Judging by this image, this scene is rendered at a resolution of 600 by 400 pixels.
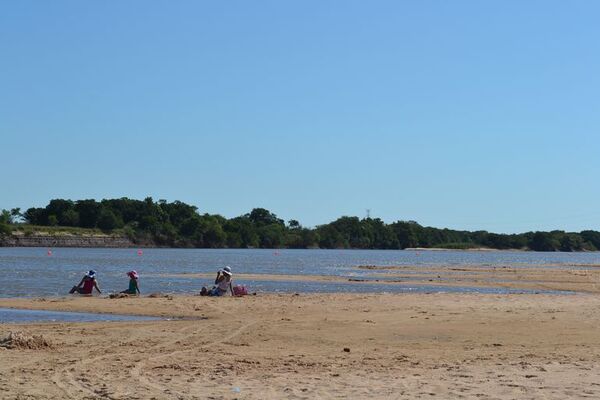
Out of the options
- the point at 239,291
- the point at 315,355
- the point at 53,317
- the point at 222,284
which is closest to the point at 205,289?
the point at 222,284

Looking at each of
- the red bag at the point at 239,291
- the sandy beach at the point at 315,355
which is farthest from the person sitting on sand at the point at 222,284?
the sandy beach at the point at 315,355

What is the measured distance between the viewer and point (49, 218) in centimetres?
18225

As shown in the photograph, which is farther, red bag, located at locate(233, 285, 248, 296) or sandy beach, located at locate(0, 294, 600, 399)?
red bag, located at locate(233, 285, 248, 296)

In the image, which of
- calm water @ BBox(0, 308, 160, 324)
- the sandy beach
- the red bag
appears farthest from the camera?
the red bag

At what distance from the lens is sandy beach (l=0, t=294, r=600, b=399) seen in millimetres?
11789

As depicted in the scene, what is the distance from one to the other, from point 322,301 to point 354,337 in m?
10.8

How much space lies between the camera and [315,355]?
15.4m

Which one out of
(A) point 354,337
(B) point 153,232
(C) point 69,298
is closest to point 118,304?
(C) point 69,298

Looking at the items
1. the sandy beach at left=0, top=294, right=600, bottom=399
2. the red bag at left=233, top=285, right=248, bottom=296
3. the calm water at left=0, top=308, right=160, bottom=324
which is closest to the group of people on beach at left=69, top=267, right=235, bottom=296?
the red bag at left=233, top=285, right=248, bottom=296

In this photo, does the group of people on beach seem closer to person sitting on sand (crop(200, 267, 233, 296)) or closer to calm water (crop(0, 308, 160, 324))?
person sitting on sand (crop(200, 267, 233, 296))

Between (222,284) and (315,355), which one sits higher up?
(222,284)

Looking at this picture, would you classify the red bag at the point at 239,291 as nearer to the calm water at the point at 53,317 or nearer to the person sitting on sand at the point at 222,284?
the person sitting on sand at the point at 222,284

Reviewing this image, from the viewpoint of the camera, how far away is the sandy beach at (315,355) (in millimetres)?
11789

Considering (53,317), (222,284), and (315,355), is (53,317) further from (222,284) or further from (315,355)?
(315,355)
